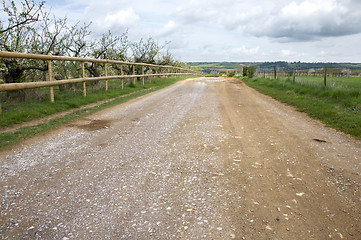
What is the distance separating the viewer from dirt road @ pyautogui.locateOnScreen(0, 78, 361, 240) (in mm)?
2363

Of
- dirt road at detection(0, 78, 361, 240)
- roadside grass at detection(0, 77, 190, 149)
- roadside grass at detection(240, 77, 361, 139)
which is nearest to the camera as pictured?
dirt road at detection(0, 78, 361, 240)

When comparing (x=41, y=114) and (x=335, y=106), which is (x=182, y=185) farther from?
(x=335, y=106)

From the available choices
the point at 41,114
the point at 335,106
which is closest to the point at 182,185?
the point at 41,114

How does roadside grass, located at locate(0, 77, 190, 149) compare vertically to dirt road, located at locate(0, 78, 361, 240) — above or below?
above

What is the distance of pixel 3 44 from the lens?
7.90m

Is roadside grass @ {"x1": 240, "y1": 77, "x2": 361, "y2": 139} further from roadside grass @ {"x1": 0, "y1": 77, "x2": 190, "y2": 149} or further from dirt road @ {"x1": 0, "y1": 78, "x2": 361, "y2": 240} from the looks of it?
roadside grass @ {"x1": 0, "y1": 77, "x2": 190, "y2": 149}

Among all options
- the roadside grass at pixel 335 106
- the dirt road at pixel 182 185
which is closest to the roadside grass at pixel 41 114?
the dirt road at pixel 182 185

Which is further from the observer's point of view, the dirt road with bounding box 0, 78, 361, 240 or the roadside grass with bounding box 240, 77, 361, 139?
the roadside grass with bounding box 240, 77, 361, 139

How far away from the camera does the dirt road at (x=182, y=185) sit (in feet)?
7.75

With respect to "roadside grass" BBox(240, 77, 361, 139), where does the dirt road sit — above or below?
below

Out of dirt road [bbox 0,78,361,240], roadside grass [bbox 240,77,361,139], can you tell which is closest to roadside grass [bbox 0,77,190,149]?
dirt road [bbox 0,78,361,240]

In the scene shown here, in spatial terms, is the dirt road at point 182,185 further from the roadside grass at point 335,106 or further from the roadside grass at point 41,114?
the roadside grass at point 335,106

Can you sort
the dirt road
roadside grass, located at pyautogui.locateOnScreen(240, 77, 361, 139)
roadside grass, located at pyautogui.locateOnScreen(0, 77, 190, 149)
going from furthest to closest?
1. roadside grass, located at pyautogui.locateOnScreen(240, 77, 361, 139)
2. roadside grass, located at pyautogui.locateOnScreen(0, 77, 190, 149)
3. the dirt road

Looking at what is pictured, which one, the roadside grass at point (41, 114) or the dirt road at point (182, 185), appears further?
the roadside grass at point (41, 114)
